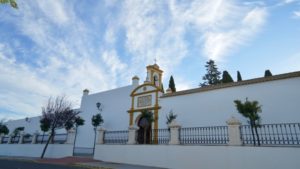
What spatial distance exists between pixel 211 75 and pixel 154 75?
16011 millimetres

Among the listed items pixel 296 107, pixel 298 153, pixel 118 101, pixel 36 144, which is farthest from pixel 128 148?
pixel 36 144

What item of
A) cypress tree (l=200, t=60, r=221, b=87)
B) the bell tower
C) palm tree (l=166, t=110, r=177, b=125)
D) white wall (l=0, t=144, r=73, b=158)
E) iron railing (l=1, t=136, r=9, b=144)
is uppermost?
cypress tree (l=200, t=60, r=221, b=87)

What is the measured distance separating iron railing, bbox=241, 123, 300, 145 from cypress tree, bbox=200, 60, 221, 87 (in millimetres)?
19863

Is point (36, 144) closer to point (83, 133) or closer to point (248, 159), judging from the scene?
point (83, 133)

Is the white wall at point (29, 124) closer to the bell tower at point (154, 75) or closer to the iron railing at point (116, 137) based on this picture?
the iron railing at point (116, 137)

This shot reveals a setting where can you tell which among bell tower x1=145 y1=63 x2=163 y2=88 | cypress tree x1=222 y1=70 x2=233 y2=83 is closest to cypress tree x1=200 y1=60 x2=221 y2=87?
cypress tree x1=222 y1=70 x2=233 y2=83

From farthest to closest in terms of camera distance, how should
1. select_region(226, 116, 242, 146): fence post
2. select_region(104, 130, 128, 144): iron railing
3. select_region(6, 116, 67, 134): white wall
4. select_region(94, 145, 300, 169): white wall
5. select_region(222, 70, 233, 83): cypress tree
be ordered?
select_region(6, 116, 67, 134): white wall
select_region(222, 70, 233, 83): cypress tree
select_region(104, 130, 128, 144): iron railing
select_region(226, 116, 242, 146): fence post
select_region(94, 145, 300, 169): white wall

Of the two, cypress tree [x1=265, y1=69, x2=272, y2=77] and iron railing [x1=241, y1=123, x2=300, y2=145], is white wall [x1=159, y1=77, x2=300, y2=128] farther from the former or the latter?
cypress tree [x1=265, y1=69, x2=272, y2=77]

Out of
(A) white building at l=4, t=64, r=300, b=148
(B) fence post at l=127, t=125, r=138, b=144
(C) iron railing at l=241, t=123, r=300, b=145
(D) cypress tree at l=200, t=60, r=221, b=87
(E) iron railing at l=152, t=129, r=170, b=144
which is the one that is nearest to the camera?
(C) iron railing at l=241, t=123, r=300, b=145

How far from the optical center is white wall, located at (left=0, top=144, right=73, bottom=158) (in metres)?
13.8

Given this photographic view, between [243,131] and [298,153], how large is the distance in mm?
3090

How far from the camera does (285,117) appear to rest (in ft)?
28.3

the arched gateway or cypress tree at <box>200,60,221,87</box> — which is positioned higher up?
cypress tree at <box>200,60,221,87</box>

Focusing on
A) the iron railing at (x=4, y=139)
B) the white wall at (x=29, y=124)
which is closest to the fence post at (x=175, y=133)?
the white wall at (x=29, y=124)
